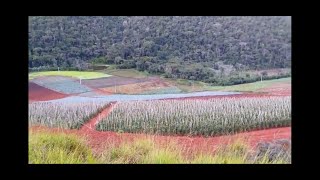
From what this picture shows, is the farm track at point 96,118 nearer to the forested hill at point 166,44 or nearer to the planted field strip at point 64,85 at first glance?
the planted field strip at point 64,85

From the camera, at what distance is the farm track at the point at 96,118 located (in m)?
6.28

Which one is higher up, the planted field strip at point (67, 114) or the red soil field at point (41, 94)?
the red soil field at point (41, 94)

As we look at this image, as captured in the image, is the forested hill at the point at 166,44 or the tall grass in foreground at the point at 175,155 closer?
the tall grass in foreground at the point at 175,155

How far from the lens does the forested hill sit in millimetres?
6320

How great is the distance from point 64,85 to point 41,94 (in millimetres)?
220

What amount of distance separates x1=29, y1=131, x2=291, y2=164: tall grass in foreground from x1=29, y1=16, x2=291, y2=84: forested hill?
66 cm

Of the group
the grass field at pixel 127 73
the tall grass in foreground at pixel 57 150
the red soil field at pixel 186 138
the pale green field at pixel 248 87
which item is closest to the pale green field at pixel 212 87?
the pale green field at pixel 248 87

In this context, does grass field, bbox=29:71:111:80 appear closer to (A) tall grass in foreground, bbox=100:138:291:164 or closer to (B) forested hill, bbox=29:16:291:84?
(B) forested hill, bbox=29:16:291:84

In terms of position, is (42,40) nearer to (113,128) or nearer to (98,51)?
(98,51)

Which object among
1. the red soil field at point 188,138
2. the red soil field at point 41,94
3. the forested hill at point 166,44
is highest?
the forested hill at point 166,44

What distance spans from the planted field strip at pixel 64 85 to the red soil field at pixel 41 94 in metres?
0.04

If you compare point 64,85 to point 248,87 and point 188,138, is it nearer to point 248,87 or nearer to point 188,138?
point 188,138

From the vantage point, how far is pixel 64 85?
631 centimetres
